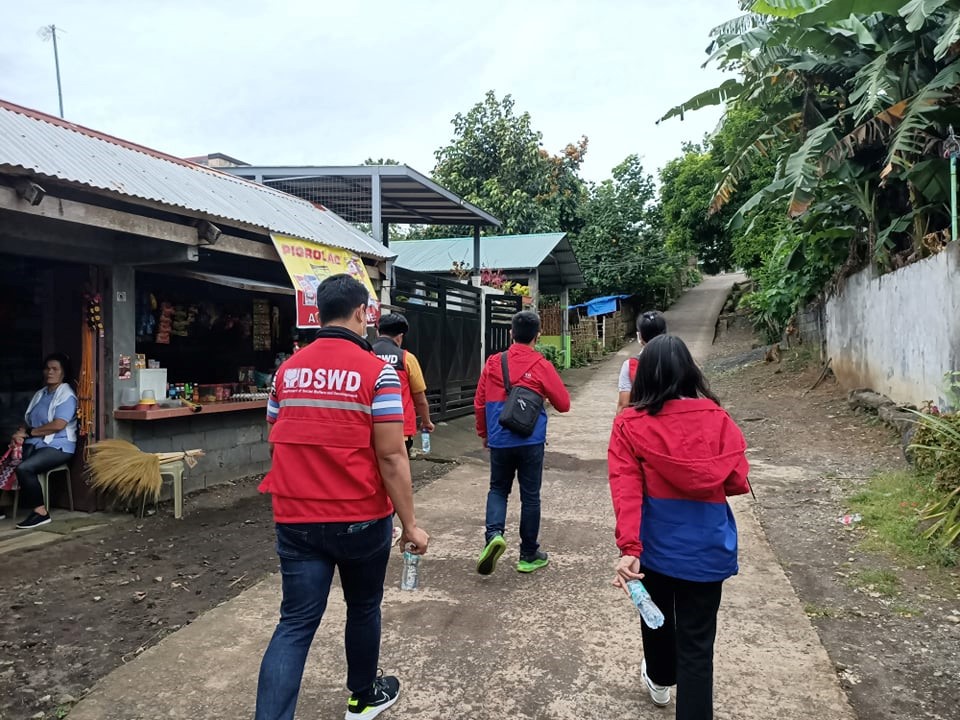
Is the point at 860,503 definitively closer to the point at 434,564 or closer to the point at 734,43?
the point at 434,564

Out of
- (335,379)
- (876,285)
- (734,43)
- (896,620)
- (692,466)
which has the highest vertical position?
(734,43)

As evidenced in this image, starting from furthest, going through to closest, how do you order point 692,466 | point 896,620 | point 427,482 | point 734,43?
point 734,43, point 427,482, point 896,620, point 692,466

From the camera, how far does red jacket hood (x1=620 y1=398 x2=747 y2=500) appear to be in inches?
94.7

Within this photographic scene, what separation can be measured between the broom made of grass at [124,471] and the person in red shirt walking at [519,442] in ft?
10.1

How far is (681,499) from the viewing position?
2480 millimetres

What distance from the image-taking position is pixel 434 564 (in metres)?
4.78

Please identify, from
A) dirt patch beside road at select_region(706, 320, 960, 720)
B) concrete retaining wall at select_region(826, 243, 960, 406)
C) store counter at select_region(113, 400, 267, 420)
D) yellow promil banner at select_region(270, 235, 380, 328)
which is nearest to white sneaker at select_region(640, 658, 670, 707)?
dirt patch beside road at select_region(706, 320, 960, 720)

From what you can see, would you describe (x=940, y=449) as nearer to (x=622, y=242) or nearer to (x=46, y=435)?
(x=46, y=435)

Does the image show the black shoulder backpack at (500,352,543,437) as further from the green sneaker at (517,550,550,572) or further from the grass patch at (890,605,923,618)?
the grass patch at (890,605,923,618)

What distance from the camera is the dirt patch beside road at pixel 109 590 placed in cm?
327

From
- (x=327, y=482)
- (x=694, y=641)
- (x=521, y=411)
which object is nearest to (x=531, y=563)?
(x=521, y=411)

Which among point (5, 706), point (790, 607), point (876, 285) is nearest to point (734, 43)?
point (876, 285)

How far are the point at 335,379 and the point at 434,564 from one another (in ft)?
8.81

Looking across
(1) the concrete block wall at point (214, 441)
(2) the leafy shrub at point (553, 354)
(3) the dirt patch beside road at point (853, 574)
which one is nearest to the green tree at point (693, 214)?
(2) the leafy shrub at point (553, 354)
